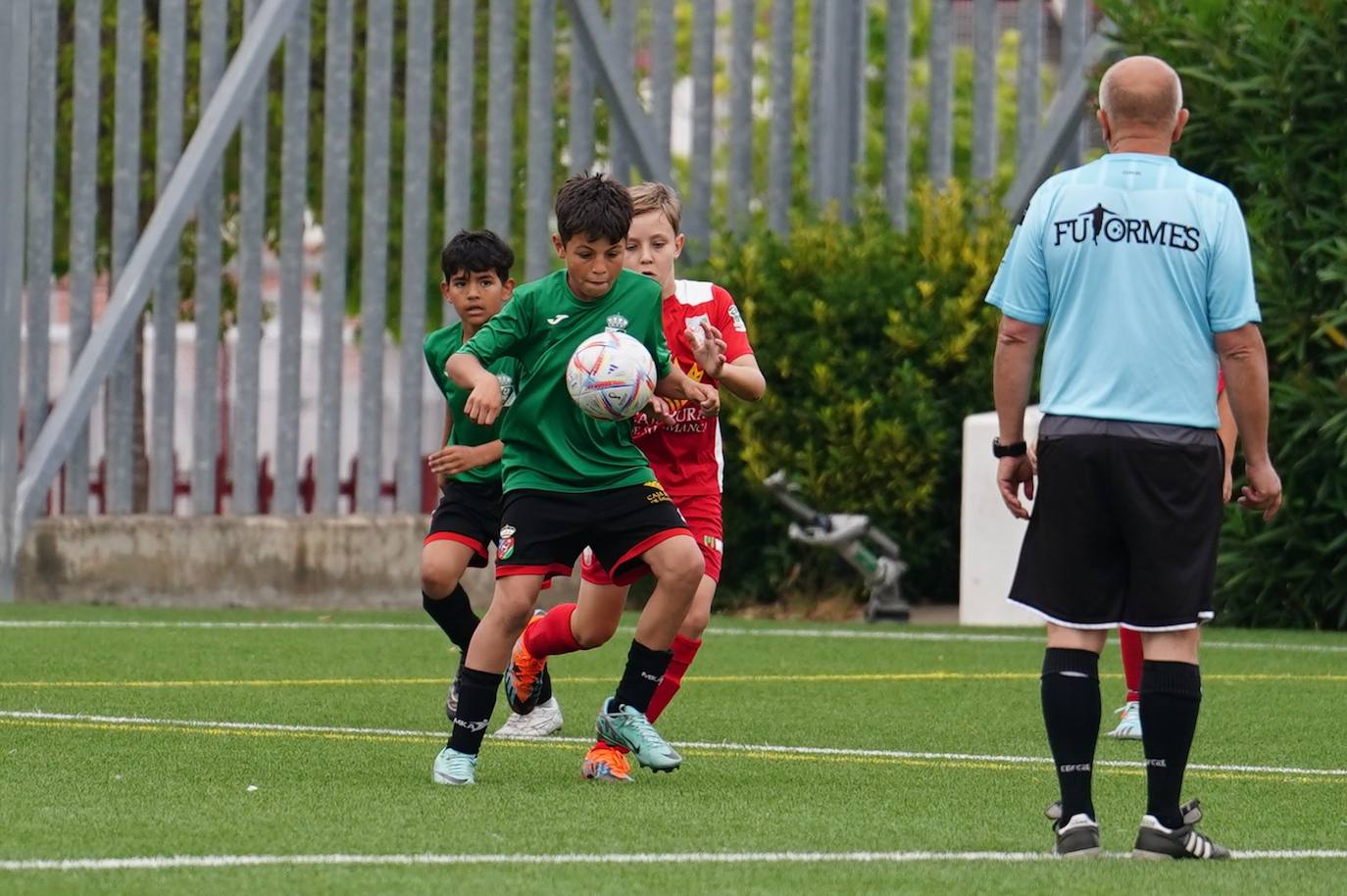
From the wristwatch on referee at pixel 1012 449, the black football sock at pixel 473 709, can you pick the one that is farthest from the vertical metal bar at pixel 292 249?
the wristwatch on referee at pixel 1012 449

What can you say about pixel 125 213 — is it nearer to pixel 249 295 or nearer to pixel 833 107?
pixel 249 295

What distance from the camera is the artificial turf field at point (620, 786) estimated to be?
5.38 m

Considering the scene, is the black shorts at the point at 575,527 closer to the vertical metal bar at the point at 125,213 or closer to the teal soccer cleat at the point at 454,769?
the teal soccer cleat at the point at 454,769

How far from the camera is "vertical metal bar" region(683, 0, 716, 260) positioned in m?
16.9

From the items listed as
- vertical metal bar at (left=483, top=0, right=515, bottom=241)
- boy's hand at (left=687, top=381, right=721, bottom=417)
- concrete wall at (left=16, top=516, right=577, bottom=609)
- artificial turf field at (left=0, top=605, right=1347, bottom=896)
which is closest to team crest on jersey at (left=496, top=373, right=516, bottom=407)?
boy's hand at (left=687, top=381, right=721, bottom=417)

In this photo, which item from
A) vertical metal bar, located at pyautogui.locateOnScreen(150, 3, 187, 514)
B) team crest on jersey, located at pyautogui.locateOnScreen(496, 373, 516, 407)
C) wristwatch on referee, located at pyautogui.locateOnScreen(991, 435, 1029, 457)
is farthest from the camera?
vertical metal bar, located at pyautogui.locateOnScreen(150, 3, 187, 514)

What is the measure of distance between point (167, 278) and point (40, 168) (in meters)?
1.00

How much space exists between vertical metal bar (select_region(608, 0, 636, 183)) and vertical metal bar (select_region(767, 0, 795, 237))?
92cm

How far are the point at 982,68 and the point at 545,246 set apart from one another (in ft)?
10.1

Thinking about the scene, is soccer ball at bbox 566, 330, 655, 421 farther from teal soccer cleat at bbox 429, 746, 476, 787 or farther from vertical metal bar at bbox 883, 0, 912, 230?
vertical metal bar at bbox 883, 0, 912, 230

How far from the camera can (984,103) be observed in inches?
660

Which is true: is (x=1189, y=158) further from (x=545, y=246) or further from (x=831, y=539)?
(x=545, y=246)

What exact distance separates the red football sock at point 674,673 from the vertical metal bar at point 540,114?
8668 millimetres

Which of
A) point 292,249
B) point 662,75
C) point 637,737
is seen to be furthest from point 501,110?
point 637,737
